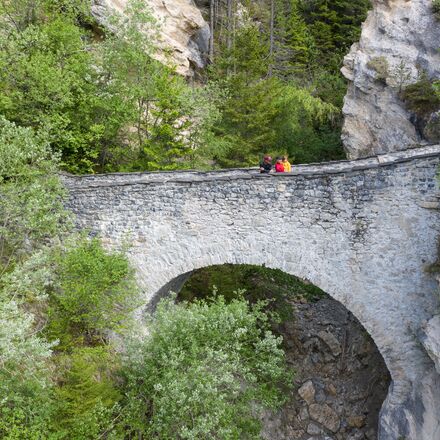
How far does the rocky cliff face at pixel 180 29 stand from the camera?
67.1 ft

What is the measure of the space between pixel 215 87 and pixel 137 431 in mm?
13843

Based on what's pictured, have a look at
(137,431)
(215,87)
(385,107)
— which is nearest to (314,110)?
(385,107)

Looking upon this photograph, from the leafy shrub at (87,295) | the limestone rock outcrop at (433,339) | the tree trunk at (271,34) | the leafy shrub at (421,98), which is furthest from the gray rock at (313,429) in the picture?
the tree trunk at (271,34)

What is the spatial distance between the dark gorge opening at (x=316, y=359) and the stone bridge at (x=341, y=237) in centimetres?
265

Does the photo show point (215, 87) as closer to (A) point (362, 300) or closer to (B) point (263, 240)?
(B) point (263, 240)

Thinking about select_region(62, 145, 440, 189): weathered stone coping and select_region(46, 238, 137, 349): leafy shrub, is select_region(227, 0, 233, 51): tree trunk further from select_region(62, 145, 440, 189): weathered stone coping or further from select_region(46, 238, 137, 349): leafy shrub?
select_region(46, 238, 137, 349): leafy shrub

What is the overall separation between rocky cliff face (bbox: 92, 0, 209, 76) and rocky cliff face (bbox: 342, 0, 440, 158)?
24.9ft

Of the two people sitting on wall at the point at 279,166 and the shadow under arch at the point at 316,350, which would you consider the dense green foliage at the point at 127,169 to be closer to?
the shadow under arch at the point at 316,350

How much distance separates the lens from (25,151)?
1090 centimetres

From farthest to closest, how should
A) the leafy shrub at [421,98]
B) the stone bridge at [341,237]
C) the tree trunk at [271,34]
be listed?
the tree trunk at [271,34]
the leafy shrub at [421,98]
the stone bridge at [341,237]

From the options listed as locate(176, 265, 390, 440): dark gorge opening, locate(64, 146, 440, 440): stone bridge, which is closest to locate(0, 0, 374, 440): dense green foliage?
locate(176, 265, 390, 440): dark gorge opening

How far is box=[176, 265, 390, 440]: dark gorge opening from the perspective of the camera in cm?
1235

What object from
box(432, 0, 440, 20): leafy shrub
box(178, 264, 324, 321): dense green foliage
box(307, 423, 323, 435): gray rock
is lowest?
box(307, 423, 323, 435): gray rock

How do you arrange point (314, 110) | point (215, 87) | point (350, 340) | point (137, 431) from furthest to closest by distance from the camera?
1. point (314, 110)
2. point (215, 87)
3. point (350, 340)
4. point (137, 431)
